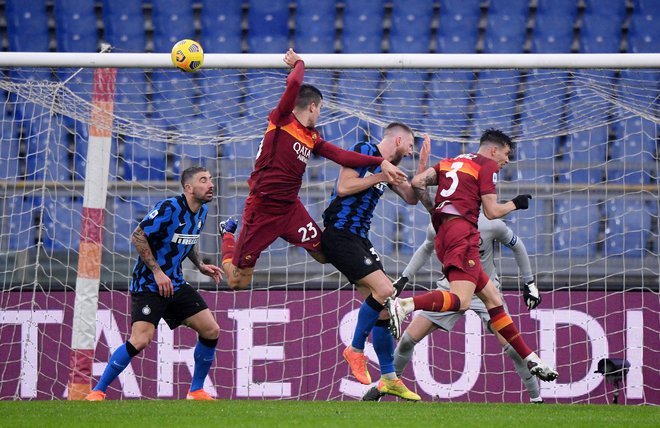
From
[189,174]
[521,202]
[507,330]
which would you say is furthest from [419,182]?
[189,174]

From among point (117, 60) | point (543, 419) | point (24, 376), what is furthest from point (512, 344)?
point (24, 376)

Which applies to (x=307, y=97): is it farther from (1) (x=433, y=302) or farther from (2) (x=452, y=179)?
(1) (x=433, y=302)

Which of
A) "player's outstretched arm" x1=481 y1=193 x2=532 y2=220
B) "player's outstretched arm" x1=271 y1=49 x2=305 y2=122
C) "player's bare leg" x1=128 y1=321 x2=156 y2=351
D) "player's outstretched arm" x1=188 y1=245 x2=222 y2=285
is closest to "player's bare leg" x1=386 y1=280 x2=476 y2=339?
"player's outstretched arm" x1=481 y1=193 x2=532 y2=220

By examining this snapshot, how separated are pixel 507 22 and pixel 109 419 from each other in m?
8.29

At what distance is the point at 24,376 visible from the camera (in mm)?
7895

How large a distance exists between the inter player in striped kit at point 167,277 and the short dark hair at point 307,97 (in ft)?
2.92

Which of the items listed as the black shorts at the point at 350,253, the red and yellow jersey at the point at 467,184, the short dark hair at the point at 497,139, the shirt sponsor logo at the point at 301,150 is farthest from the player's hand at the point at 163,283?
the short dark hair at the point at 497,139

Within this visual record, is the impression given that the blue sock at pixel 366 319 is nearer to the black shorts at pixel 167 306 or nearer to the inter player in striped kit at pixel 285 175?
the inter player in striped kit at pixel 285 175

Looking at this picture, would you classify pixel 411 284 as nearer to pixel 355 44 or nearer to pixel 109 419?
pixel 109 419

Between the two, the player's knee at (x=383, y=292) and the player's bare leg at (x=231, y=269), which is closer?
the player's knee at (x=383, y=292)

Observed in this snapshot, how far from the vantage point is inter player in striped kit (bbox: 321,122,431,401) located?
6.22 m

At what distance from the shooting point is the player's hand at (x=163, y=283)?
6.49 m

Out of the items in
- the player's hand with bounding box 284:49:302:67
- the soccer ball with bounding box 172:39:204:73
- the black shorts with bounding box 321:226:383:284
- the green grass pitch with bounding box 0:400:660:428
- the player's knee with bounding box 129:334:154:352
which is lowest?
the green grass pitch with bounding box 0:400:660:428

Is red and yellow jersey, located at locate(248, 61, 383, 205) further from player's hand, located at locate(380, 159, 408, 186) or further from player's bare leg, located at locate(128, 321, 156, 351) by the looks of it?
player's bare leg, located at locate(128, 321, 156, 351)
